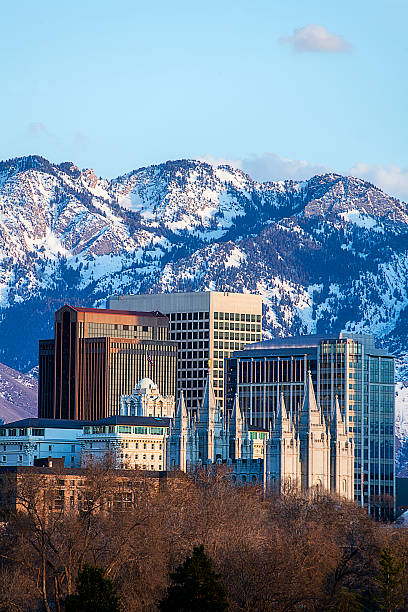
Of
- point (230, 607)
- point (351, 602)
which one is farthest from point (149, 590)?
point (351, 602)

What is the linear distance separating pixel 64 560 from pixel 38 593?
16.3ft

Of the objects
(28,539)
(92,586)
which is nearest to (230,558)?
(28,539)

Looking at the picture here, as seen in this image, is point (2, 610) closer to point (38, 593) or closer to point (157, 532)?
point (38, 593)

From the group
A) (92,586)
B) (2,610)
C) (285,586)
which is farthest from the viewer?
(285,586)

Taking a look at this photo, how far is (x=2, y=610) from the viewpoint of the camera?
17862 centimetres

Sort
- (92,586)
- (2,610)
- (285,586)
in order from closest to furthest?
1. (92,586)
2. (2,610)
3. (285,586)

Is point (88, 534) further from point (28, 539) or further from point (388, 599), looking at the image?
point (388, 599)

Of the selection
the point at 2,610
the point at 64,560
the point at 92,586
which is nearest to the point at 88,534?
the point at 64,560

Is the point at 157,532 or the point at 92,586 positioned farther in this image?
the point at 157,532

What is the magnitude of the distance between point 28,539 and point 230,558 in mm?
21970

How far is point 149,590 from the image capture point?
611 feet

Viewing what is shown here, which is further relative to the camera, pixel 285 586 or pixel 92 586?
pixel 285 586

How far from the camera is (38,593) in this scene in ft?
617

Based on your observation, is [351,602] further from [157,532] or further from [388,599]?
[157,532]
